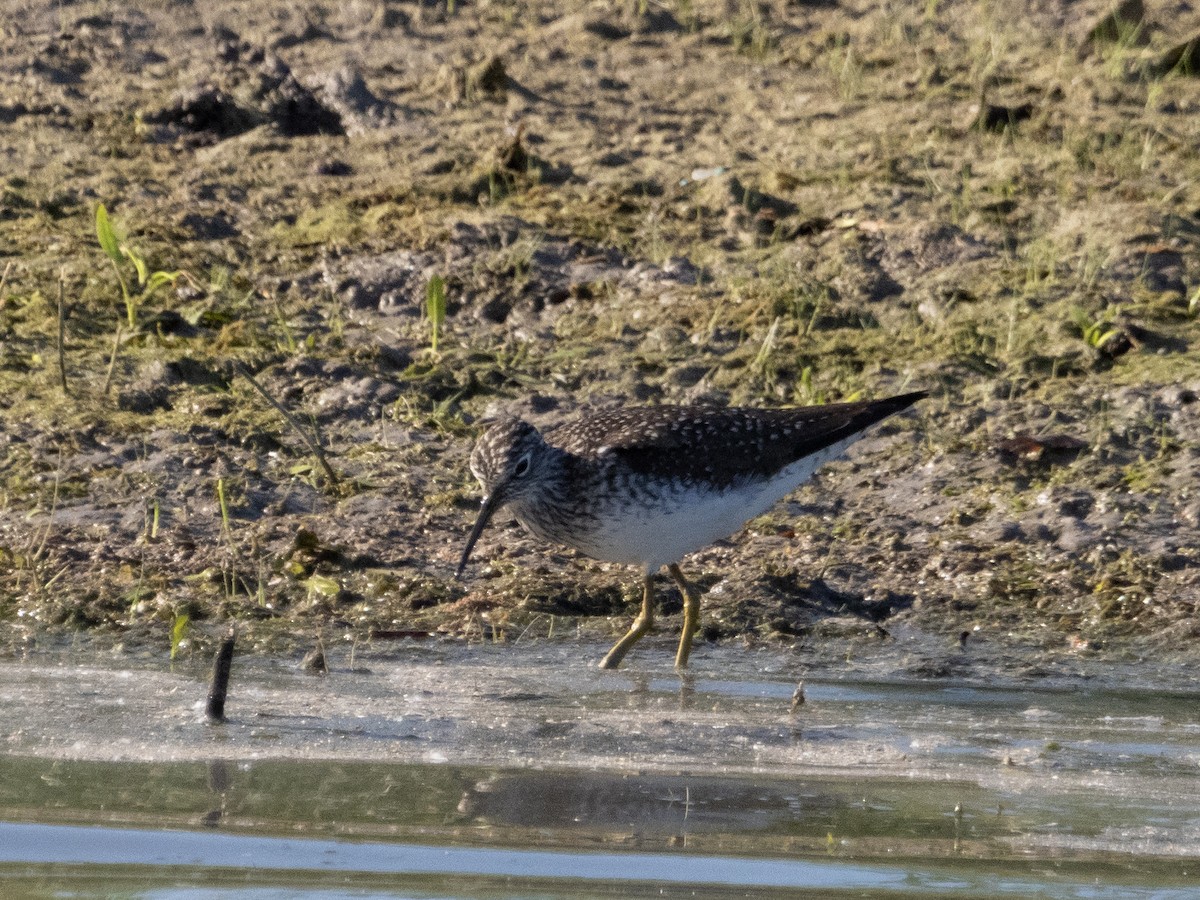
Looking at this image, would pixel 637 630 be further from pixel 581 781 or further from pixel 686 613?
pixel 581 781

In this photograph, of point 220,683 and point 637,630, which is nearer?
point 220,683

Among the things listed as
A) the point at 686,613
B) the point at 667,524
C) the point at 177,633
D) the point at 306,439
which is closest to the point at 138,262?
the point at 306,439

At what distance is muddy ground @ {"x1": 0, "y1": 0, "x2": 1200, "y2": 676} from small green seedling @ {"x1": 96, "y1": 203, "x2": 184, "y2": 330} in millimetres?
55

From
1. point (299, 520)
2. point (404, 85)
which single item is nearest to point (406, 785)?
point (299, 520)

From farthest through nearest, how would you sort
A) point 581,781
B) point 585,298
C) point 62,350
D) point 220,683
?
point 585,298 → point 62,350 → point 220,683 → point 581,781

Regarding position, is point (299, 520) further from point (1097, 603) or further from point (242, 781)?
point (1097, 603)

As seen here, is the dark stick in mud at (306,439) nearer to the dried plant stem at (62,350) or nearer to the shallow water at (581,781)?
the dried plant stem at (62,350)

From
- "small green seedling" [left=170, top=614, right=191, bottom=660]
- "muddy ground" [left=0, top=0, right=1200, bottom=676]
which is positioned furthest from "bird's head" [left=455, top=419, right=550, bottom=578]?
"small green seedling" [left=170, top=614, right=191, bottom=660]

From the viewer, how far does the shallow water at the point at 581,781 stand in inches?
157

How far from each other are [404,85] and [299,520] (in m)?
4.29

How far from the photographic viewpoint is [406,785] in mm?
4641

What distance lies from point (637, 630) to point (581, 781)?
162 centimetres

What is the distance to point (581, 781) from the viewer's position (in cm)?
474

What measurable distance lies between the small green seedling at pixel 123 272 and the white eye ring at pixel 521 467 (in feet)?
8.12
